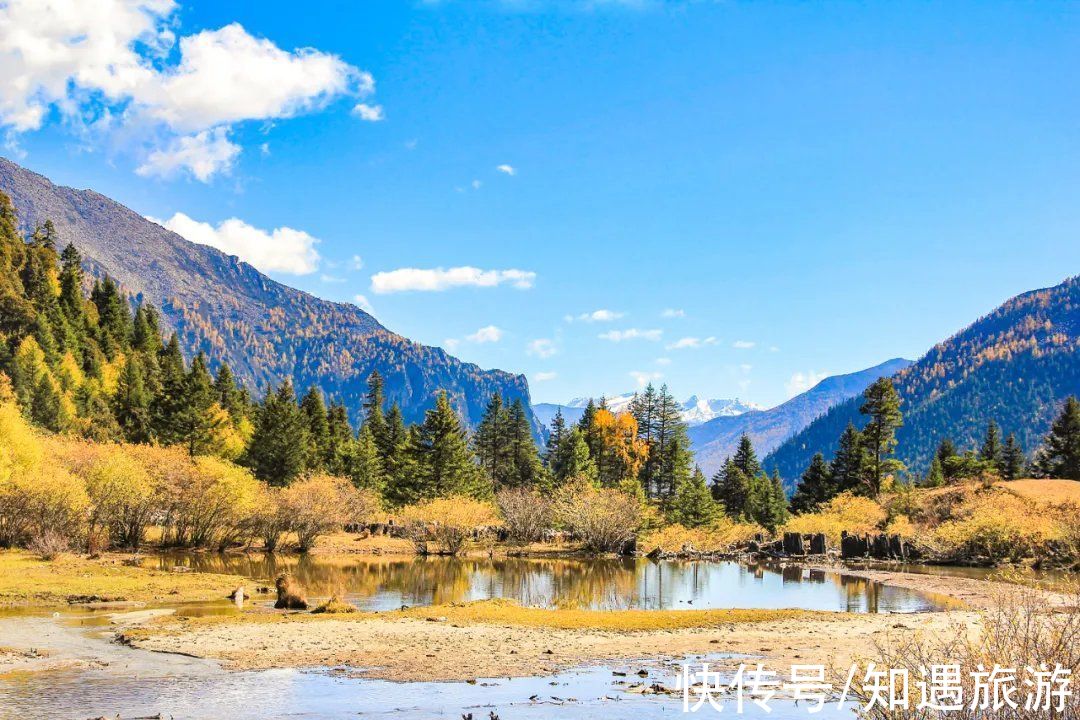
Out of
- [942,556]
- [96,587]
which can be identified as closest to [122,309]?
[96,587]

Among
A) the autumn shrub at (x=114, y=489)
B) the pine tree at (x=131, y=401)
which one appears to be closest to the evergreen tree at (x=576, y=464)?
the autumn shrub at (x=114, y=489)

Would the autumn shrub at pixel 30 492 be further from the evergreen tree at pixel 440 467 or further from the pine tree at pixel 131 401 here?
the pine tree at pixel 131 401

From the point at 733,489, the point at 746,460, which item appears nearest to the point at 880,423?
the point at 733,489

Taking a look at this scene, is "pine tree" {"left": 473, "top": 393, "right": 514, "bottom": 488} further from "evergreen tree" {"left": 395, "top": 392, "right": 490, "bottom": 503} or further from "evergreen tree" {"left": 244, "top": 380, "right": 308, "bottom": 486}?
"evergreen tree" {"left": 244, "top": 380, "right": 308, "bottom": 486}

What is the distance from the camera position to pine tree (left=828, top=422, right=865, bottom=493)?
326 ft

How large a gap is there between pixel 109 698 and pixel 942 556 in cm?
6393

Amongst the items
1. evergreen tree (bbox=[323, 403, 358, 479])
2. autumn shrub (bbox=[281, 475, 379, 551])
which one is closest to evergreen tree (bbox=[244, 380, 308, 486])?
evergreen tree (bbox=[323, 403, 358, 479])

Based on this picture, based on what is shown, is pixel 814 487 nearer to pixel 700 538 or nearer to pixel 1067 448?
pixel 1067 448

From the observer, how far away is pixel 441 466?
305 feet

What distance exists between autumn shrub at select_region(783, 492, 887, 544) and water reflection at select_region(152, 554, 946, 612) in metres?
14.0

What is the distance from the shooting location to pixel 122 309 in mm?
150000

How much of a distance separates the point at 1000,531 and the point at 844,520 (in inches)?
762

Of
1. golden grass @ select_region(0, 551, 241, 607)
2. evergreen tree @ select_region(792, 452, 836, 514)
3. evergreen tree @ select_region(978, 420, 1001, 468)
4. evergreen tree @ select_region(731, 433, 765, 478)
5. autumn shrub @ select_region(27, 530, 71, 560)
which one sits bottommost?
golden grass @ select_region(0, 551, 241, 607)

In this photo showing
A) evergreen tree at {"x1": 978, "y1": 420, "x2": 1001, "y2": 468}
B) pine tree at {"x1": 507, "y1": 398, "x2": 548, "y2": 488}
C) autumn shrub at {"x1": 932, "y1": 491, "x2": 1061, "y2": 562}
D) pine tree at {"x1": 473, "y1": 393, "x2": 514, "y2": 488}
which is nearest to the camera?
autumn shrub at {"x1": 932, "y1": 491, "x2": 1061, "y2": 562}
